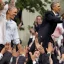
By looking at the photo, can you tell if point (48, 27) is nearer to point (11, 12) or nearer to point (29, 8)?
point (11, 12)

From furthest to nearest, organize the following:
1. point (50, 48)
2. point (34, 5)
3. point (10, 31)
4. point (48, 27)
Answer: point (34, 5), point (48, 27), point (10, 31), point (50, 48)

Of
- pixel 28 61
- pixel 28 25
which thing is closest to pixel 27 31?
pixel 28 25

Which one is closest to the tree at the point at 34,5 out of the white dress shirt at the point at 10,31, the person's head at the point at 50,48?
the white dress shirt at the point at 10,31

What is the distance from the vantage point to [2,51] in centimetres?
733

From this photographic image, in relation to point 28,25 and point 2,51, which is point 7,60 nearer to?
point 2,51

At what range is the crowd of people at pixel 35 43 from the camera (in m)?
7.39

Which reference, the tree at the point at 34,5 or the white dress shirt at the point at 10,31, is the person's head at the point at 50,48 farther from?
the tree at the point at 34,5

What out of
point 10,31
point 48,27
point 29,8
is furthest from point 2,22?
point 29,8

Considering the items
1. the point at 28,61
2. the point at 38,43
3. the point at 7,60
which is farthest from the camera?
the point at 38,43

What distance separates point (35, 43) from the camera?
27.7 ft

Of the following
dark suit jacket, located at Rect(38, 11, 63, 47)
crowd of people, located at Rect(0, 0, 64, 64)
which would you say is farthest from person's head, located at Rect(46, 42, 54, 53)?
dark suit jacket, located at Rect(38, 11, 63, 47)

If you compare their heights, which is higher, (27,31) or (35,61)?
(35,61)

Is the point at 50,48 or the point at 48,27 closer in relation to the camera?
the point at 50,48

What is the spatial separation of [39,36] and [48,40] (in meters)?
0.19
